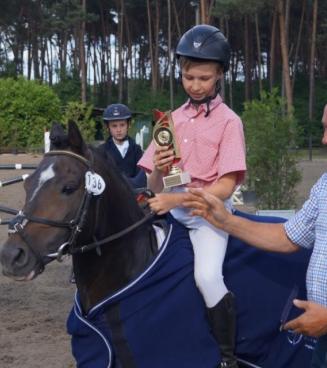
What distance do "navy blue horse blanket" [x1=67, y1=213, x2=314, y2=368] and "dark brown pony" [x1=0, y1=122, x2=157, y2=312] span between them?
0.36ft

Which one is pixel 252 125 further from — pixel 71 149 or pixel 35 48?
pixel 35 48

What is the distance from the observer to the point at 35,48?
174 ft

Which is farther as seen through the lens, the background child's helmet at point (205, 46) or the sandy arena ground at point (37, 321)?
the sandy arena ground at point (37, 321)

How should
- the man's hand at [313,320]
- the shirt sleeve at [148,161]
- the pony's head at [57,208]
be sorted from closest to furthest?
the man's hand at [313,320]
the pony's head at [57,208]
the shirt sleeve at [148,161]

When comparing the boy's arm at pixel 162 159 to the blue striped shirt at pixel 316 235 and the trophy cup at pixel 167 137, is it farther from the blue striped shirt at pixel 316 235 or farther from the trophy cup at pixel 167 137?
the blue striped shirt at pixel 316 235

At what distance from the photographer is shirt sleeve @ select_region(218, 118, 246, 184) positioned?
3.26 metres

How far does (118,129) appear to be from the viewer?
620cm

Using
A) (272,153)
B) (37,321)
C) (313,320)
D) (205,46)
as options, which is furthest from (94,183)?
(272,153)

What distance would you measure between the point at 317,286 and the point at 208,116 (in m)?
1.20

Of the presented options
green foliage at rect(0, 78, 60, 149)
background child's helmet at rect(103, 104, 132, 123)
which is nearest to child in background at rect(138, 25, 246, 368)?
background child's helmet at rect(103, 104, 132, 123)

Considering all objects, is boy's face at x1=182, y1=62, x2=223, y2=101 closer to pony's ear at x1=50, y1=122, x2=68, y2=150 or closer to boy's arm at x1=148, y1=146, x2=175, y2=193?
boy's arm at x1=148, y1=146, x2=175, y2=193

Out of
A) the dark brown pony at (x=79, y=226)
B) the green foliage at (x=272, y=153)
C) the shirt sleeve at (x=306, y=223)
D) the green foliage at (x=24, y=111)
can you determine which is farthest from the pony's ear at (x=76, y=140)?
the green foliage at (x=24, y=111)

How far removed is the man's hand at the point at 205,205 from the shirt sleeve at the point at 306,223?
0.94ft

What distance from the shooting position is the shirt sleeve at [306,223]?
2643 mm
